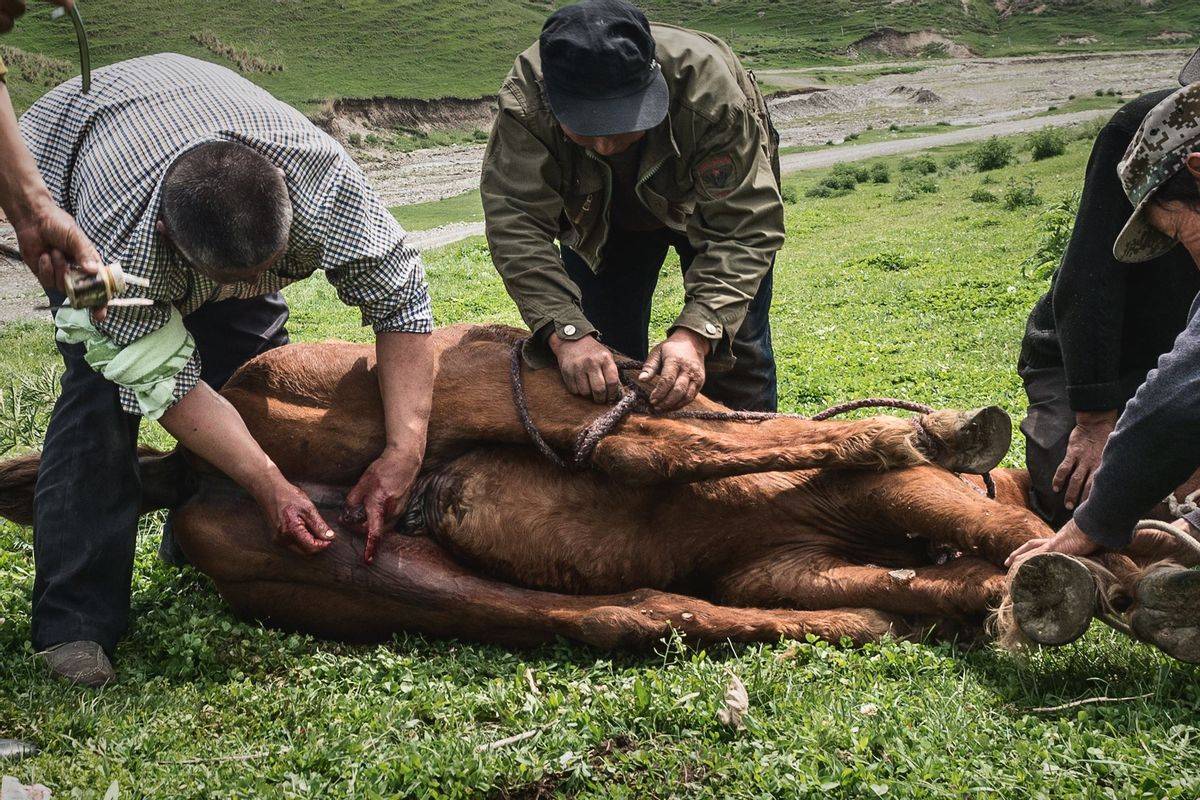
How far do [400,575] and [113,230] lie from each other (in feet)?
4.84

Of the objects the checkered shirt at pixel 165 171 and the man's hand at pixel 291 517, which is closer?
the checkered shirt at pixel 165 171

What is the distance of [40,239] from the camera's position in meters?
3.06

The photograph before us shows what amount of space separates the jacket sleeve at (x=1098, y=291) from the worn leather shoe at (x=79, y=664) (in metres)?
3.50

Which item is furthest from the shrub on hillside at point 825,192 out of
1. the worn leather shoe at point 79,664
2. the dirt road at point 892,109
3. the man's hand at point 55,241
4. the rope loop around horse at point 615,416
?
the man's hand at point 55,241

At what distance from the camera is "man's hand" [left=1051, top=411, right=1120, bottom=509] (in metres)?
3.73

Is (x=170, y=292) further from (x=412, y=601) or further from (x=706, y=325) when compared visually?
(x=706, y=325)

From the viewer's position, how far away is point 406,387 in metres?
3.82

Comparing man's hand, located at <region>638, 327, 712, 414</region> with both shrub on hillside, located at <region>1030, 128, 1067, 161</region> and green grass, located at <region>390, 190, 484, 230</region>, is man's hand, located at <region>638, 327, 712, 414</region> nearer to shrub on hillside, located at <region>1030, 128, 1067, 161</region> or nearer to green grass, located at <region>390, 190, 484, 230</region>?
shrub on hillside, located at <region>1030, 128, 1067, 161</region>

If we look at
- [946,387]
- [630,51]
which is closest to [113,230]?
[630,51]

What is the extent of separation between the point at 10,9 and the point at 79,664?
2057 millimetres

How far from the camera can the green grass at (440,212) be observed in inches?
921

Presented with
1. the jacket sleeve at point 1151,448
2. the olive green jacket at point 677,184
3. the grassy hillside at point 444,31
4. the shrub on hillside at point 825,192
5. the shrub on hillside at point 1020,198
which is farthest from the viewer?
the grassy hillside at point 444,31

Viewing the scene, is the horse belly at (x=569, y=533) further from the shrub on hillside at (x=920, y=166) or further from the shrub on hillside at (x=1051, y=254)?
the shrub on hillside at (x=920, y=166)

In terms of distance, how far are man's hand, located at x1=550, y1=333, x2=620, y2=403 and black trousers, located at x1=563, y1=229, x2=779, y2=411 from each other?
3.29ft
